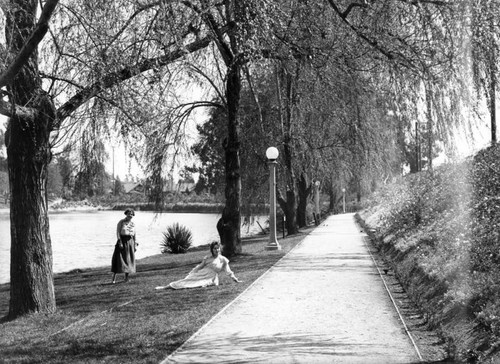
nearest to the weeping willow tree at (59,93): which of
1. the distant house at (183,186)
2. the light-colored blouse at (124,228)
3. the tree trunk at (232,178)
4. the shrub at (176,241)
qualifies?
the light-colored blouse at (124,228)

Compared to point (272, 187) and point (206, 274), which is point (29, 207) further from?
point (272, 187)

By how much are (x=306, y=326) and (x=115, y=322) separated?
2.55 metres

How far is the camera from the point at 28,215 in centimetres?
882

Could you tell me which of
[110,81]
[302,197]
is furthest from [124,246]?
[302,197]

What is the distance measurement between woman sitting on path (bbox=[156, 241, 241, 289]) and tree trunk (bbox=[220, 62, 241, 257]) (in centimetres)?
543

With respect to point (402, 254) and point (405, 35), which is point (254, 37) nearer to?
point (405, 35)

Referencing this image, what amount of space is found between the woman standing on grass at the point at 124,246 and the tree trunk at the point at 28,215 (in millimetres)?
3978

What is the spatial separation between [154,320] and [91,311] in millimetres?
1847

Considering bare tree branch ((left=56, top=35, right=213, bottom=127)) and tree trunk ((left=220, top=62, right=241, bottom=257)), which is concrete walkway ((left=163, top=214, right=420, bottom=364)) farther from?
tree trunk ((left=220, top=62, right=241, bottom=257))

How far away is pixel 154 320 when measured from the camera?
8.20 meters

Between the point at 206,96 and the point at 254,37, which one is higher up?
the point at 206,96

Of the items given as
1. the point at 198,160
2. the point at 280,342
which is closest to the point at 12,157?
the point at 280,342

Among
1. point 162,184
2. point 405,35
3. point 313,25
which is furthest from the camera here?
point 162,184

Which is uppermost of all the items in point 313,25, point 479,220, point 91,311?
point 313,25
